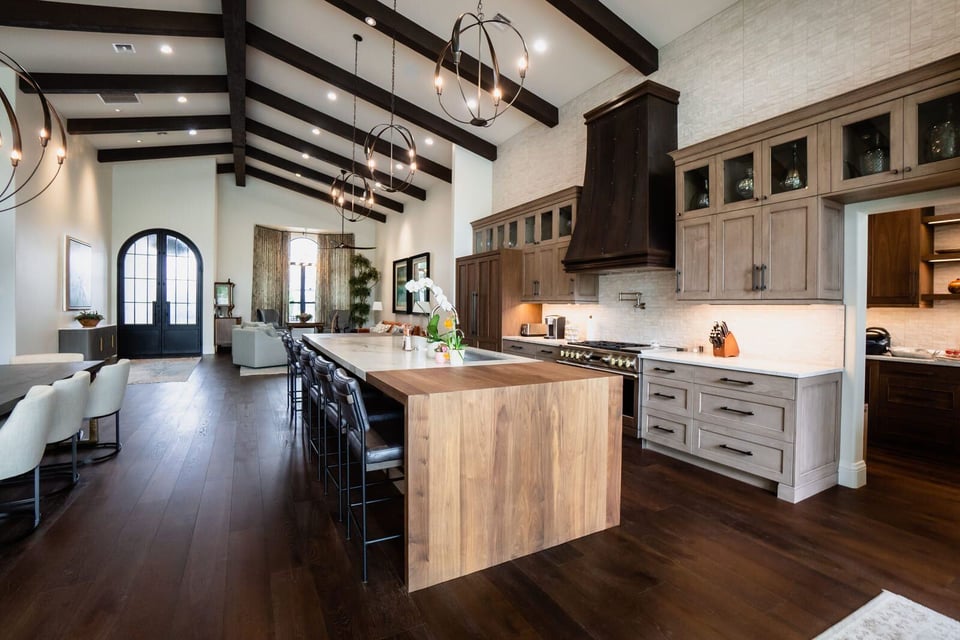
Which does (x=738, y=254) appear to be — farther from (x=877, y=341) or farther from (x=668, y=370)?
(x=877, y=341)

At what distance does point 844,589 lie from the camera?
6.65 feet

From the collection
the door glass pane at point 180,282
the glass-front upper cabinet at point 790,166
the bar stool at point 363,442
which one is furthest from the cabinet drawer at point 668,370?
the door glass pane at point 180,282

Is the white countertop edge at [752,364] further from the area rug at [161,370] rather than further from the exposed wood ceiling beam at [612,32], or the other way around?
the area rug at [161,370]

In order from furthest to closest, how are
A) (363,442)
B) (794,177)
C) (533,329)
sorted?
(533,329) < (794,177) < (363,442)

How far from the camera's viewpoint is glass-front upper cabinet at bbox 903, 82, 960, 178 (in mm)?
2479

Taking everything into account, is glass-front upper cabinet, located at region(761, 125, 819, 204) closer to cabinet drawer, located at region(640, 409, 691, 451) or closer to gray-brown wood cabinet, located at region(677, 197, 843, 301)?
gray-brown wood cabinet, located at region(677, 197, 843, 301)

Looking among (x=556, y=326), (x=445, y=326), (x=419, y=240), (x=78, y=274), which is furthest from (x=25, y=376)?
(x=419, y=240)

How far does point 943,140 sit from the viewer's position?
252cm

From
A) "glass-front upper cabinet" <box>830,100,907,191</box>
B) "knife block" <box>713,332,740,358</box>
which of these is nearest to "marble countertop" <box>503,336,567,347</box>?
"knife block" <box>713,332,740,358</box>

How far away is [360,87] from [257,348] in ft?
16.4

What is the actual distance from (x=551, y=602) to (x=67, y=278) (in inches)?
355

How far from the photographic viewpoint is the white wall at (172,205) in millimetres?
9602

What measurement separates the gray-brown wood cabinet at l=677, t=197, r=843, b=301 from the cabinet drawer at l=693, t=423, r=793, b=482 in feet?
3.42

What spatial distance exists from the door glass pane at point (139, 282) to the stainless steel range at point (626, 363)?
9.89 m
